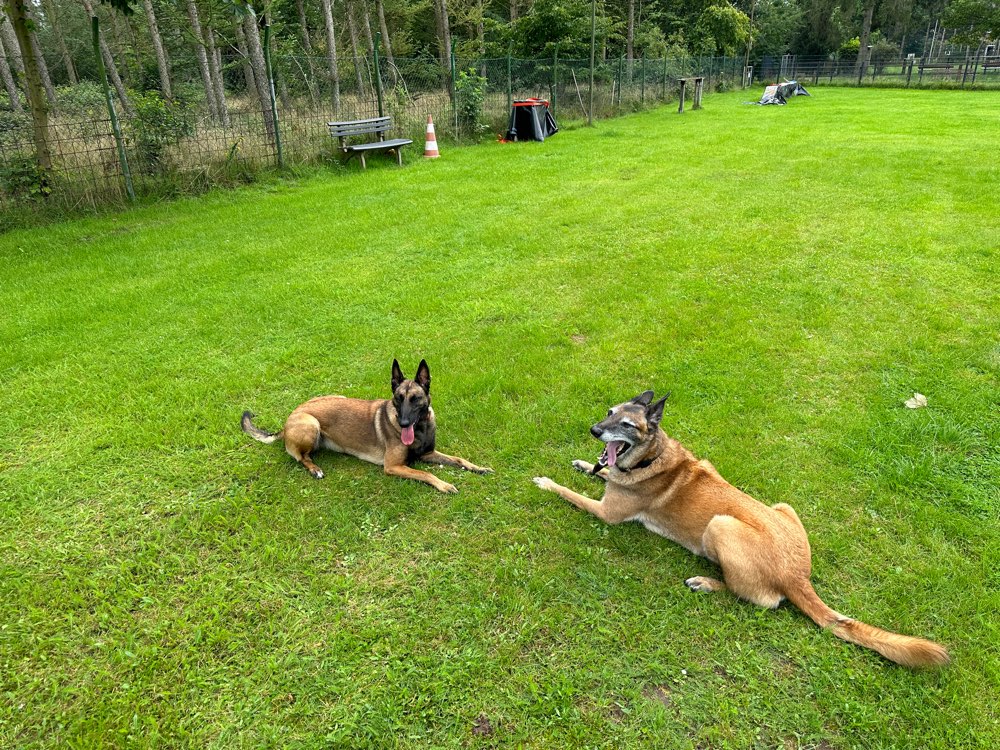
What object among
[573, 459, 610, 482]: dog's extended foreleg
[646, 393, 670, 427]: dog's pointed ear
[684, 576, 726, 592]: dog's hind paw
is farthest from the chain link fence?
[684, 576, 726, 592]: dog's hind paw

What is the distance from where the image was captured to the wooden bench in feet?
44.0

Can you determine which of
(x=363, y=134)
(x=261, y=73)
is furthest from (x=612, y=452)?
(x=261, y=73)

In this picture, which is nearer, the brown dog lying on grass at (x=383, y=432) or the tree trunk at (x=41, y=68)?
the brown dog lying on grass at (x=383, y=432)

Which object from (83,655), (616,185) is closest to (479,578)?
(83,655)

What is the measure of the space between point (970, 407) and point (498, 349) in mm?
3898

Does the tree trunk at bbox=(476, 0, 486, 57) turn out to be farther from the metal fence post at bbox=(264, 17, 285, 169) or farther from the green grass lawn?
the green grass lawn

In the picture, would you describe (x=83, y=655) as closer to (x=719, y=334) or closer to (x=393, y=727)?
(x=393, y=727)

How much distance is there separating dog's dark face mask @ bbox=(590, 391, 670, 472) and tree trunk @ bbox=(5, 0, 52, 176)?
11437mm

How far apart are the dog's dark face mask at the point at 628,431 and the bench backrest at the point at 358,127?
12.6 m

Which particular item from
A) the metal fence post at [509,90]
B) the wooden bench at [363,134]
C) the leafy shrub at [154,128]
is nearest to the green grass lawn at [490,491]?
the leafy shrub at [154,128]

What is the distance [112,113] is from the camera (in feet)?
33.1

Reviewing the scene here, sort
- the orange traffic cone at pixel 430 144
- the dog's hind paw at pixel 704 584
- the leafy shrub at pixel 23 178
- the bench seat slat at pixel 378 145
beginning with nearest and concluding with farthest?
the dog's hind paw at pixel 704 584 < the leafy shrub at pixel 23 178 < the bench seat slat at pixel 378 145 < the orange traffic cone at pixel 430 144

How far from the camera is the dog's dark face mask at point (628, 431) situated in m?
3.28

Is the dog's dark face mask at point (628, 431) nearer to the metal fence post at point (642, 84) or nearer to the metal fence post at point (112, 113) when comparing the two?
the metal fence post at point (112, 113)
